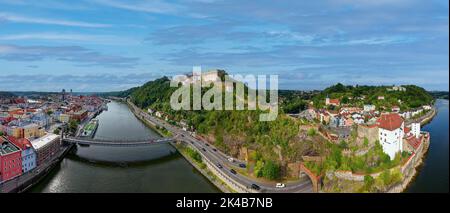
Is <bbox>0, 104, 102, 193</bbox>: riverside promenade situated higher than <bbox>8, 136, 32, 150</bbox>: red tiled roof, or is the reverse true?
<bbox>8, 136, 32, 150</bbox>: red tiled roof

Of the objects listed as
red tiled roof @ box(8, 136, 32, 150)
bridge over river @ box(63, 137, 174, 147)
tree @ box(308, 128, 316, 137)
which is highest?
tree @ box(308, 128, 316, 137)

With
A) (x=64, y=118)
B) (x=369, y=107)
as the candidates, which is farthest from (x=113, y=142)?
(x=369, y=107)

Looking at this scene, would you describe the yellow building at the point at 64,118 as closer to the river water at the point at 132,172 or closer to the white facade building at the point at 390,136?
the river water at the point at 132,172

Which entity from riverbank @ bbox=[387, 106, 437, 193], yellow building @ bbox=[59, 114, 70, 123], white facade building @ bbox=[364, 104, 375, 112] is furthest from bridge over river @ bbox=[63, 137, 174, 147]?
white facade building @ bbox=[364, 104, 375, 112]

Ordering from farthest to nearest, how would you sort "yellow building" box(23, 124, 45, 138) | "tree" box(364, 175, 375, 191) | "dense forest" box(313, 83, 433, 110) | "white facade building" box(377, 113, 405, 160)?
"dense forest" box(313, 83, 433, 110), "yellow building" box(23, 124, 45, 138), "white facade building" box(377, 113, 405, 160), "tree" box(364, 175, 375, 191)

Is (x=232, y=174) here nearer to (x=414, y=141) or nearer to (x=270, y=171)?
(x=270, y=171)

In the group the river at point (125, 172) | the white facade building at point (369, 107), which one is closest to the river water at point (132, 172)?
the river at point (125, 172)

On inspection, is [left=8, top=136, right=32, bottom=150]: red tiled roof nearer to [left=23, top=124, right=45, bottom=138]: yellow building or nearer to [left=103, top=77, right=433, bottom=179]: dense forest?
[left=23, top=124, right=45, bottom=138]: yellow building

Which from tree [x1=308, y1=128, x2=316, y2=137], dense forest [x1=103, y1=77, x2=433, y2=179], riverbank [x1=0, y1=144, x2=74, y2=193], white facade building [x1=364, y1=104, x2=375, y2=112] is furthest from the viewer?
white facade building [x1=364, y1=104, x2=375, y2=112]

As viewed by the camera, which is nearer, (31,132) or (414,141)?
(414,141)
